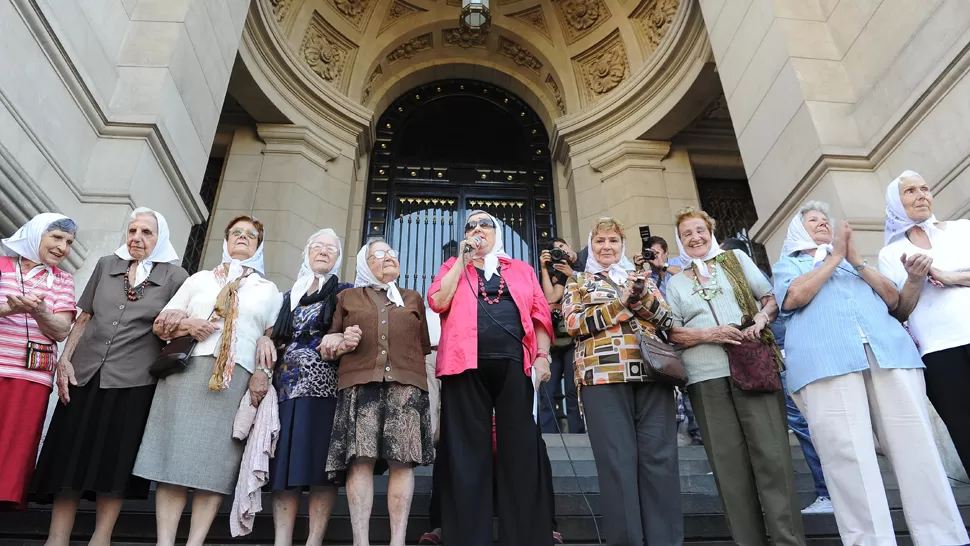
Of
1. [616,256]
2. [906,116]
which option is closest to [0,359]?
[616,256]

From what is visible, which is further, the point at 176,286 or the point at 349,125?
the point at 349,125

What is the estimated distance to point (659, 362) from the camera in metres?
2.82

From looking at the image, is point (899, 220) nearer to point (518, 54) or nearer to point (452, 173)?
point (452, 173)

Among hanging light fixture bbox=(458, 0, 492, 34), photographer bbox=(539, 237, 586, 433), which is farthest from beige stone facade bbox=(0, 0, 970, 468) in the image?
hanging light fixture bbox=(458, 0, 492, 34)

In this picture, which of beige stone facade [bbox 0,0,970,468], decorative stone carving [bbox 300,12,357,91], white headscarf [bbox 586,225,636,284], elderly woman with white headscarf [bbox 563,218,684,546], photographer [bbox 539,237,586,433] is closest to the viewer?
elderly woman with white headscarf [bbox 563,218,684,546]

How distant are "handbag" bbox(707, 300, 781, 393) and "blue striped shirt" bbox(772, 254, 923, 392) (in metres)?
0.13

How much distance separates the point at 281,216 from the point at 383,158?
8.51ft

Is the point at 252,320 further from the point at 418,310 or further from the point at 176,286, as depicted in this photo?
the point at 418,310

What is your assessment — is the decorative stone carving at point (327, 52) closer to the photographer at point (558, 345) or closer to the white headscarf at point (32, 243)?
the photographer at point (558, 345)

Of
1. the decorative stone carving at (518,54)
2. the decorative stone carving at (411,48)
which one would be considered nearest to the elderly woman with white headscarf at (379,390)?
the decorative stone carving at (411,48)

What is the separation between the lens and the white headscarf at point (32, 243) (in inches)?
120

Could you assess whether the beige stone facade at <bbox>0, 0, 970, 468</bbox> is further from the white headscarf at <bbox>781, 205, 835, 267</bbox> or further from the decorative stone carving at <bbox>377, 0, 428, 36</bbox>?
the white headscarf at <bbox>781, 205, 835, 267</bbox>

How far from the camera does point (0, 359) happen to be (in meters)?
2.85

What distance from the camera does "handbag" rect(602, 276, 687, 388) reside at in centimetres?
281
